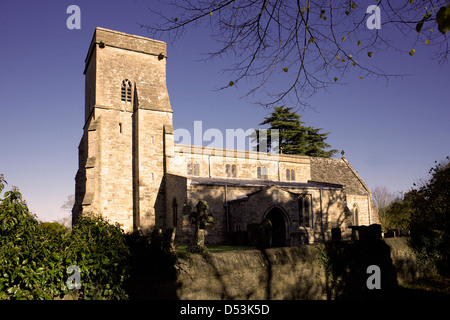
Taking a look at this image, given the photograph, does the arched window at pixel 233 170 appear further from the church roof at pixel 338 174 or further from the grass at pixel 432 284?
the grass at pixel 432 284

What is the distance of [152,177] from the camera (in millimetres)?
25266

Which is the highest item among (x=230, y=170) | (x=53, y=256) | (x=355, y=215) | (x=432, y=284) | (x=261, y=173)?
(x=230, y=170)

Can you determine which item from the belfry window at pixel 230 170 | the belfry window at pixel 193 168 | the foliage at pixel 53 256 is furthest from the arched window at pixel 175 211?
the foliage at pixel 53 256

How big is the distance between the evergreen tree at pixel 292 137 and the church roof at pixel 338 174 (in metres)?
8.02

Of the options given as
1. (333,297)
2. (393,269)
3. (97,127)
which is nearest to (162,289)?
(333,297)

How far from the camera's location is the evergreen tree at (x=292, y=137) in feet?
157

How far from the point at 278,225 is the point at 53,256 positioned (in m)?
20.4

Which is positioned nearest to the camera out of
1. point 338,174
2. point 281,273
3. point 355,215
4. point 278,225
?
point 281,273

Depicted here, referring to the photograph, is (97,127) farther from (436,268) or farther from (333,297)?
(436,268)

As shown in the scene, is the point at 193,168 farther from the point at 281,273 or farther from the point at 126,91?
the point at 281,273

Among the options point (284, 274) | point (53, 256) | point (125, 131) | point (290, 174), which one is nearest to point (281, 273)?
point (284, 274)

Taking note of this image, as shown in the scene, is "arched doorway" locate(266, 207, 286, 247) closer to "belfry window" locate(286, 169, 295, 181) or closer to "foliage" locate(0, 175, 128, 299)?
"belfry window" locate(286, 169, 295, 181)

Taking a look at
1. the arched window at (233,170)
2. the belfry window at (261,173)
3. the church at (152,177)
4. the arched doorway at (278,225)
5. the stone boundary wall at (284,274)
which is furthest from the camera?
the belfry window at (261,173)
